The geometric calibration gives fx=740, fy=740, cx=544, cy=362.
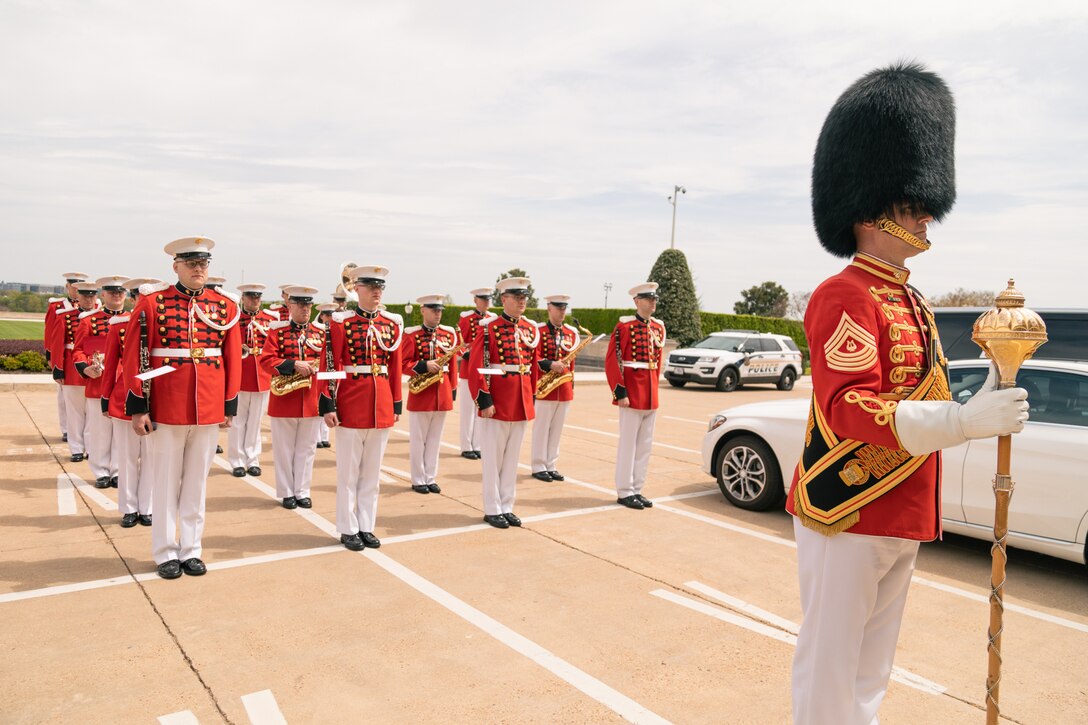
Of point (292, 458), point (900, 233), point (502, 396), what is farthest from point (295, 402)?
point (900, 233)

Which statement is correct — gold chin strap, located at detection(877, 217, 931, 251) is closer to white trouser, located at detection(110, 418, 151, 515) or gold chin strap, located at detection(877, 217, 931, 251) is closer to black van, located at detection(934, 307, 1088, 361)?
black van, located at detection(934, 307, 1088, 361)

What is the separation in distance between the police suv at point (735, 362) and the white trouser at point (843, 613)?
1869cm

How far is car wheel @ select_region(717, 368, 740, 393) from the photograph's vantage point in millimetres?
21172

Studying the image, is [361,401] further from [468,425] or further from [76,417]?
[76,417]

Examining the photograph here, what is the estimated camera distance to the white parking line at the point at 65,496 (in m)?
6.52

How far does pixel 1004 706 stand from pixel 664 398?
15.0m

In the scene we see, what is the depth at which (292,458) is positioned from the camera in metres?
7.22

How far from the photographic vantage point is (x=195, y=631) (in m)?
4.14

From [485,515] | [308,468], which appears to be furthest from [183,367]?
[485,515]

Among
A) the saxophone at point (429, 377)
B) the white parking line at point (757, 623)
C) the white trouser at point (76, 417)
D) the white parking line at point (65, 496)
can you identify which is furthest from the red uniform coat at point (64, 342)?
the white parking line at point (757, 623)

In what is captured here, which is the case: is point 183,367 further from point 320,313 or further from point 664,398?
point 664,398

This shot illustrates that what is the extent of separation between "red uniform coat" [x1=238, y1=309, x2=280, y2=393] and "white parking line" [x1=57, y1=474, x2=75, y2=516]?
198 centimetres

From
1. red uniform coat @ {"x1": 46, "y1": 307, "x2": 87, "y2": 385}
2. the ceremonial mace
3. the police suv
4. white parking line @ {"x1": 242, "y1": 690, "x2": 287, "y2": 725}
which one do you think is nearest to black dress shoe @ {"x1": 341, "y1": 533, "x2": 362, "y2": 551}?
white parking line @ {"x1": 242, "y1": 690, "x2": 287, "y2": 725}

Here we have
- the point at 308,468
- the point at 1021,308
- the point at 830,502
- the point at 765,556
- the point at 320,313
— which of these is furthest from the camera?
the point at 320,313
